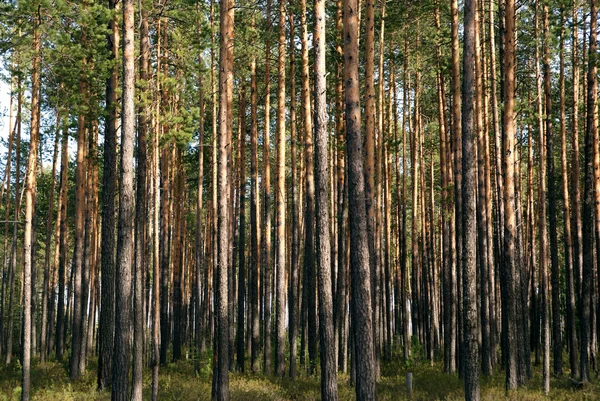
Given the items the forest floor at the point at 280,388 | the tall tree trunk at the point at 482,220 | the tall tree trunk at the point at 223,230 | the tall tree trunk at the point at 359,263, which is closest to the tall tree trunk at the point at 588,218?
the forest floor at the point at 280,388

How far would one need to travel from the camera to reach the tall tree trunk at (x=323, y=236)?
10.4m

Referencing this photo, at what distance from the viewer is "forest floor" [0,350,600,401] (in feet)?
43.3

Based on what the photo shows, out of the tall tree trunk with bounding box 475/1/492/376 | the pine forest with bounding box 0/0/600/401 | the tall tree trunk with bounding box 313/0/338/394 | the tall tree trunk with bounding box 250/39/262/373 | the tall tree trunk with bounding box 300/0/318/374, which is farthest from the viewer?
the tall tree trunk with bounding box 250/39/262/373

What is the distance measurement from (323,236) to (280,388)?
5973 mm

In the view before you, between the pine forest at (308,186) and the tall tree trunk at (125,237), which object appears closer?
the tall tree trunk at (125,237)

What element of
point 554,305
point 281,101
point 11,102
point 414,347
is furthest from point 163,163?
point 554,305

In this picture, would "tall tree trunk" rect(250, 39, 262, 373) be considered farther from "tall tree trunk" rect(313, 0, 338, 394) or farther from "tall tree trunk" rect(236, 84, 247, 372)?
"tall tree trunk" rect(313, 0, 338, 394)

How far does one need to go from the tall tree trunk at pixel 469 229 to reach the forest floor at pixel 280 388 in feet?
8.56

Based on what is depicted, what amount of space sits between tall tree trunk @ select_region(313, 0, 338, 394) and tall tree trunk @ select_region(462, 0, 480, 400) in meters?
2.25

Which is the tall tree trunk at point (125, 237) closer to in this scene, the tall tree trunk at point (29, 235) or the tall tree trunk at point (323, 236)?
the tall tree trunk at point (29, 235)

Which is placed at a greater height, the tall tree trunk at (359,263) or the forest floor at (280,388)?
the tall tree trunk at (359,263)

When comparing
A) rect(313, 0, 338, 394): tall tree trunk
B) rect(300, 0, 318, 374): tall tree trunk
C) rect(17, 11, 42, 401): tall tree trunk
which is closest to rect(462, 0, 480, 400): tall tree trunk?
rect(313, 0, 338, 394): tall tree trunk

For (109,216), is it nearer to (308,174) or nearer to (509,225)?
(308,174)

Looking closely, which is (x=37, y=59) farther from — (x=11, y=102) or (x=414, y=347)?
(x=414, y=347)
